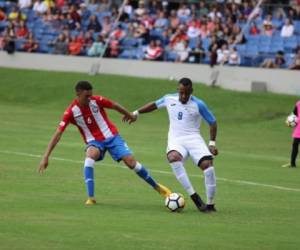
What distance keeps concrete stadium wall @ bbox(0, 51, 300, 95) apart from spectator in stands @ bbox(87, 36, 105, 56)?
0.29m

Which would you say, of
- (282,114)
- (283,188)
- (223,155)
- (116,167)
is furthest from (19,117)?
(283,188)

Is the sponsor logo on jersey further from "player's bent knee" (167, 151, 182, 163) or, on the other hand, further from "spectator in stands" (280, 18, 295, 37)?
"spectator in stands" (280, 18, 295, 37)

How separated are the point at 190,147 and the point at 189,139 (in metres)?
0.13

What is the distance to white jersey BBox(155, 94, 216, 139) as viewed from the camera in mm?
15953

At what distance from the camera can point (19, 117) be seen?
120ft

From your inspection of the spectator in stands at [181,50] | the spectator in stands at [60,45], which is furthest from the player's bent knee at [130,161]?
the spectator in stands at [60,45]

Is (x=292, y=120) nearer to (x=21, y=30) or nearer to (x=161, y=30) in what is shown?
(x=161, y=30)

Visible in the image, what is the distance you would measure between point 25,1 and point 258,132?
17.9m

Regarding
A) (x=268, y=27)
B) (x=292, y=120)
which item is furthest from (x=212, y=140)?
(x=268, y=27)

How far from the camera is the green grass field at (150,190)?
1300 centimetres

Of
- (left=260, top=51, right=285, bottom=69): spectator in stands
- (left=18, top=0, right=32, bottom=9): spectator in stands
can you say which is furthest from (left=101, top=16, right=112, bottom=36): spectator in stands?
(left=260, top=51, right=285, bottom=69): spectator in stands

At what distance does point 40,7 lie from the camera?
47.9m

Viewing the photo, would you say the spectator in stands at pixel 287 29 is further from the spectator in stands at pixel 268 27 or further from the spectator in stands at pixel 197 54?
the spectator in stands at pixel 197 54

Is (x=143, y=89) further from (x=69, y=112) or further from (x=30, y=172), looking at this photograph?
(x=69, y=112)
